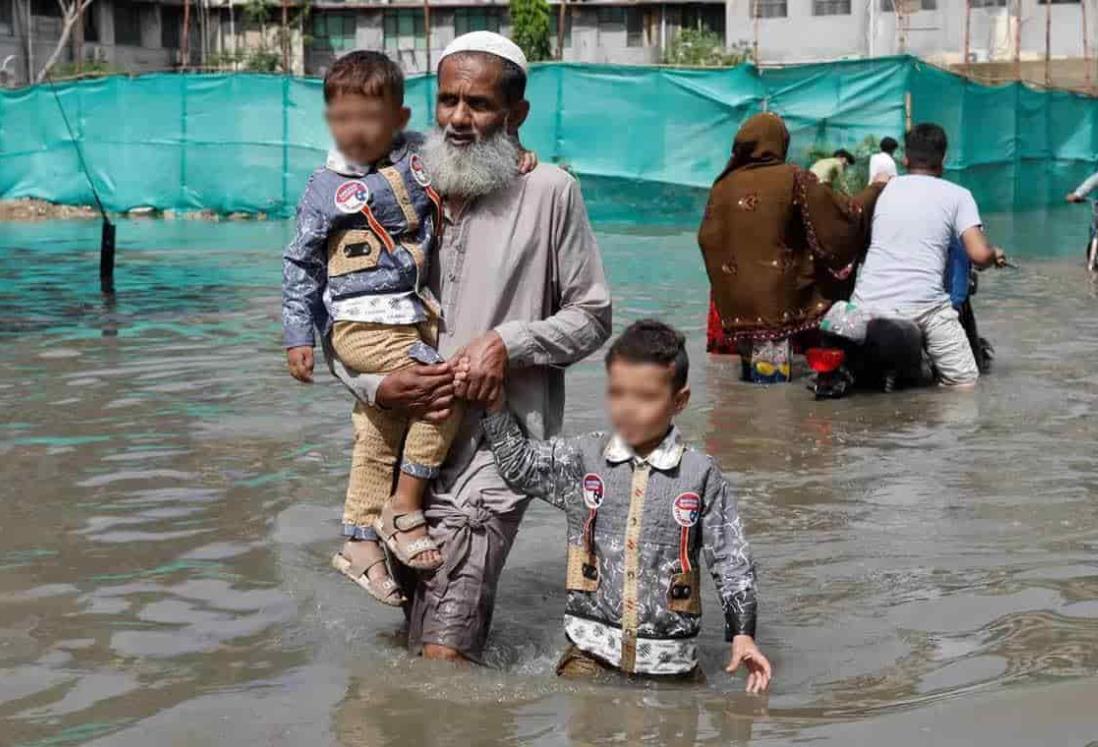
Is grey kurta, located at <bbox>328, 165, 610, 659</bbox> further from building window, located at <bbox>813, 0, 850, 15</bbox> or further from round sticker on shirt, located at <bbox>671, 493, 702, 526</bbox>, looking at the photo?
building window, located at <bbox>813, 0, 850, 15</bbox>

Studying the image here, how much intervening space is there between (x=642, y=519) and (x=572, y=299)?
679mm

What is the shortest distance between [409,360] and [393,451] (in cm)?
30

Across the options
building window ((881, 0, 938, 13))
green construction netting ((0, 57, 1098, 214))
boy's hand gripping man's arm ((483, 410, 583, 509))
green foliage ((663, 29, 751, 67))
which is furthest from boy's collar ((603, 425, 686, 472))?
building window ((881, 0, 938, 13))

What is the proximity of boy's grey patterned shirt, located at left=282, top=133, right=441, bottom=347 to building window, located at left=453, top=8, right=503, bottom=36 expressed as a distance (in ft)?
196

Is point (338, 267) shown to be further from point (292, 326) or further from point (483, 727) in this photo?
point (483, 727)

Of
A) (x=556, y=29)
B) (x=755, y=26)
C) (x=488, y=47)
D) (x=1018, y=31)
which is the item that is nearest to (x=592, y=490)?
(x=488, y=47)

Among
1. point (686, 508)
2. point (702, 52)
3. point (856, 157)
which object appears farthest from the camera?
point (702, 52)

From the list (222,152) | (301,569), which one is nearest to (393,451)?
(301,569)

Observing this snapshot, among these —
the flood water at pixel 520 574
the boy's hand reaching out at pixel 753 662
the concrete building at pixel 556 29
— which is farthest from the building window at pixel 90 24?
the boy's hand reaching out at pixel 753 662

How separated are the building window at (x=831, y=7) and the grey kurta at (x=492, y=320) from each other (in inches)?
1927

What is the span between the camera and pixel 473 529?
4387 mm

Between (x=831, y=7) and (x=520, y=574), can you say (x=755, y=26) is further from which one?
(x=520, y=574)

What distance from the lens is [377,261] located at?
429cm

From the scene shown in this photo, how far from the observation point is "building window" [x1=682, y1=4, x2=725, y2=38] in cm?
6103
